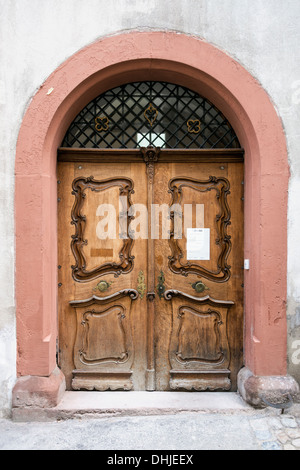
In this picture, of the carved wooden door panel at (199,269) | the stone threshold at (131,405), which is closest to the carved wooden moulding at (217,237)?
the carved wooden door panel at (199,269)

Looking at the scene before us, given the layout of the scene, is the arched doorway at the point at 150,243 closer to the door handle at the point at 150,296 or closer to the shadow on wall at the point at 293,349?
the door handle at the point at 150,296

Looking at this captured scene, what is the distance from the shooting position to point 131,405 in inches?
139

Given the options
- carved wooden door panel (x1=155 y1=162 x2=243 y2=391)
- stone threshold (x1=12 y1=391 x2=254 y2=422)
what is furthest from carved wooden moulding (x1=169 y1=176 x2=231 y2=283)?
stone threshold (x1=12 y1=391 x2=254 y2=422)

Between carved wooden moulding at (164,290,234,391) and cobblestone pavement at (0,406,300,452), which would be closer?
cobblestone pavement at (0,406,300,452)

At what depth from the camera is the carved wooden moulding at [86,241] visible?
383 cm

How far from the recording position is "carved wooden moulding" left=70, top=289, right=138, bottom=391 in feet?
12.6

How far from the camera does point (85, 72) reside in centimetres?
348

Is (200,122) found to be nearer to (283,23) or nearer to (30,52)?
(283,23)

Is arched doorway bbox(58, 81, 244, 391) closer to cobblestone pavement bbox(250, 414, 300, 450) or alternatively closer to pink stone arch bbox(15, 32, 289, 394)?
pink stone arch bbox(15, 32, 289, 394)

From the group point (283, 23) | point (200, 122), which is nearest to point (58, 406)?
point (200, 122)

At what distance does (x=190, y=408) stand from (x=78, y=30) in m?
3.80

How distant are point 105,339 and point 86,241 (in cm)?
106

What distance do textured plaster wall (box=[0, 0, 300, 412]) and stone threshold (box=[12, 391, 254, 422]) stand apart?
0.46 metres
